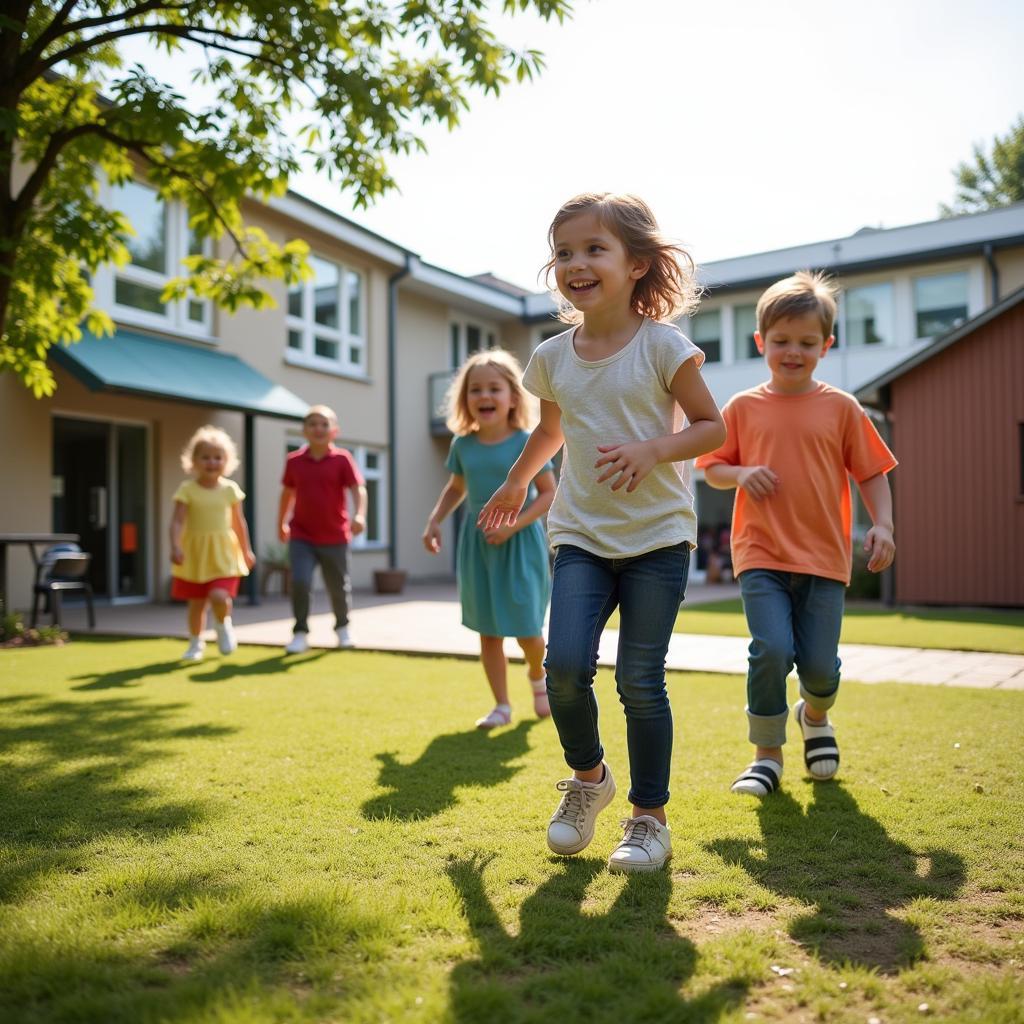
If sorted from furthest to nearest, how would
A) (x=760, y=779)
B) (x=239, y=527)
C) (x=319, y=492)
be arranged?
1. (x=319, y=492)
2. (x=239, y=527)
3. (x=760, y=779)

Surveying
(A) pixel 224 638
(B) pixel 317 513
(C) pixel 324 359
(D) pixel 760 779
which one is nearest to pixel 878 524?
(D) pixel 760 779

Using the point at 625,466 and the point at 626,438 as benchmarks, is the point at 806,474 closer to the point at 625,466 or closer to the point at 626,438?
the point at 626,438

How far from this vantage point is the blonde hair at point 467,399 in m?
4.80

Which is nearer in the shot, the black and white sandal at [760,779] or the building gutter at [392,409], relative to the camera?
the black and white sandal at [760,779]

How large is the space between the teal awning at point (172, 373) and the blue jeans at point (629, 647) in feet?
30.7

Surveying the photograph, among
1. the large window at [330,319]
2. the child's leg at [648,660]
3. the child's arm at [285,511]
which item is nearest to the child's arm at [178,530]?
the child's arm at [285,511]

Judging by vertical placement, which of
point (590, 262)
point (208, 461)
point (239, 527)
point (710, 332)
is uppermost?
point (710, 332)

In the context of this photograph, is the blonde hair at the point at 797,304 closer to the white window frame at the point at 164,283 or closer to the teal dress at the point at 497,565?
the teal dress at the point at 497,565

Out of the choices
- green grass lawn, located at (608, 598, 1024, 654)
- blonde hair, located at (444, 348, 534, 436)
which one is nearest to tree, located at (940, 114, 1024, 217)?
green grass lawn, located at (608, 598, 1024, 654)

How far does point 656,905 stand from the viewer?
2.33 metres

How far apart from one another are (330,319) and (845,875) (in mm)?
15870

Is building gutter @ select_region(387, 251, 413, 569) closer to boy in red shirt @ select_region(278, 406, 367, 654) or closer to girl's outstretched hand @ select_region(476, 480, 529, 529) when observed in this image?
boy in red shirt @ select_region(278, 406, 367, 654)

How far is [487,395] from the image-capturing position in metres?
4.77

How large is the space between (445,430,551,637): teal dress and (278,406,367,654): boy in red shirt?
3133 millimetres
